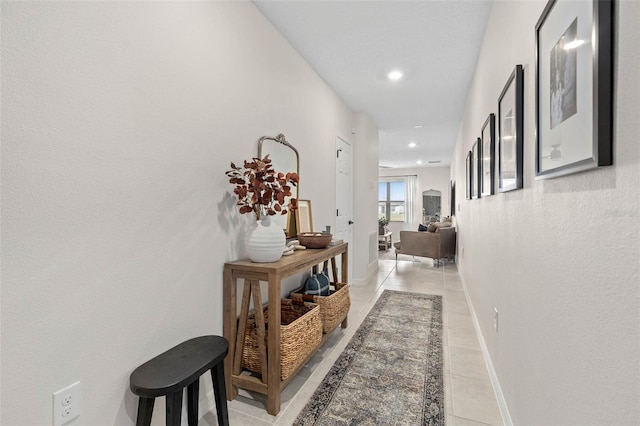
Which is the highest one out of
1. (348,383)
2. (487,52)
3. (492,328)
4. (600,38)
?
(487,52)

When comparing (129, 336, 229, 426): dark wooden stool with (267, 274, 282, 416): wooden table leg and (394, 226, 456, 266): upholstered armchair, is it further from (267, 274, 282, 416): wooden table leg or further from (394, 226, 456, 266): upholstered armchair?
(394, 226, 456, 266): upholstered armchair

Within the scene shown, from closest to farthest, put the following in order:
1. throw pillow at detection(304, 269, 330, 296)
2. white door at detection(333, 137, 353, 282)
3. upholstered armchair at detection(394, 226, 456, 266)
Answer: throw pillow at detection(304, 269, 330, 296), white door at detection(333, 137, 353, 282), upholstered armchair at detection(394, 226, 456, 266)

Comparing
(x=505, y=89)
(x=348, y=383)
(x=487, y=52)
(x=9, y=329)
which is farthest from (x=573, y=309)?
(x=487, y=52)

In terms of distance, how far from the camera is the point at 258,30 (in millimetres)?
2092

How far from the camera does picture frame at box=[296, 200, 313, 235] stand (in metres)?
2.63

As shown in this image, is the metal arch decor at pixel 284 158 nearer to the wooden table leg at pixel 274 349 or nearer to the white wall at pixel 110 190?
the white wall at pixel 110 190

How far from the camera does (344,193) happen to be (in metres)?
3.96

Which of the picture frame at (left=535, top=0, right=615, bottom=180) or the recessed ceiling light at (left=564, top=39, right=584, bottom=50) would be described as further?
the recessed ceiling light at (left=564, top=39, right=584, bottom=50)

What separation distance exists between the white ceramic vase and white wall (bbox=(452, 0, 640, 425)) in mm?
1241

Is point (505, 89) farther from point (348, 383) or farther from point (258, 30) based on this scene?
point (348, 383)

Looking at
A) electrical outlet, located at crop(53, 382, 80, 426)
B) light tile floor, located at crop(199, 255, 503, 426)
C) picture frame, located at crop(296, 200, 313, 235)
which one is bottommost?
light tile floor, located at crop(199, 255, 503, 426)

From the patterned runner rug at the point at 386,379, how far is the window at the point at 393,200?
7457mm

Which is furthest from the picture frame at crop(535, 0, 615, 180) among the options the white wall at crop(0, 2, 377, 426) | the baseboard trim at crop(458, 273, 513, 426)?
the white wall at crop(0, 2, 377, 426)

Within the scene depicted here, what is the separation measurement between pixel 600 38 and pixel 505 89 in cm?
107
